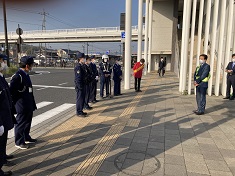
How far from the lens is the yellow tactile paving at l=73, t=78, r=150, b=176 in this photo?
9.96 feet

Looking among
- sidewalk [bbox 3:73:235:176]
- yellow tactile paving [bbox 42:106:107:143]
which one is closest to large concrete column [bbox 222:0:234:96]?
sidewalk [bbox 3:73:235:176]

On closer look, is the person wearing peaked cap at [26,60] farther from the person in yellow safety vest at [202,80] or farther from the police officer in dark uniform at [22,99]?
the person in yellow safety vest at [202,80]

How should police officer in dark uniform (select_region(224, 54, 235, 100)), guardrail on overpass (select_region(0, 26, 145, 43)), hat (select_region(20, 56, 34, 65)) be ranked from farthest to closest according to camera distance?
guardrail on overpass (select_region(0, 26, 145, 43))
police officer in dark uniform (select_region(224, 54, 235, 100))
hat (select_region(20, 56, 34, 65))

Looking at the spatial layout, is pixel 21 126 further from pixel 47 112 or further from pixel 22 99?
pixel 47 112

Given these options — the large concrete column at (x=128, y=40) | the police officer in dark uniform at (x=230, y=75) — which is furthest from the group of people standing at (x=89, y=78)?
the police officer in dark uniform at (x=230, y=75)

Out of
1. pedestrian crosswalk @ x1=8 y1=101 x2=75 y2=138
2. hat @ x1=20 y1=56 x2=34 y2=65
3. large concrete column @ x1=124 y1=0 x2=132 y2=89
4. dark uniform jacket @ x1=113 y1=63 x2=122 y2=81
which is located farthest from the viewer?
large concrete column @ x1=124 y1=0 x2=132 y2=89

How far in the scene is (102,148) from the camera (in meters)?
3.76

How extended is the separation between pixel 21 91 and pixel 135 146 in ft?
7.65

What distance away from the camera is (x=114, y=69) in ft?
29.2

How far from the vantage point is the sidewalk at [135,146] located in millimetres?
3082

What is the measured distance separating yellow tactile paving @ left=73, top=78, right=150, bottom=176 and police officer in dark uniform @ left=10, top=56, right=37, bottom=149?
1.29 metres

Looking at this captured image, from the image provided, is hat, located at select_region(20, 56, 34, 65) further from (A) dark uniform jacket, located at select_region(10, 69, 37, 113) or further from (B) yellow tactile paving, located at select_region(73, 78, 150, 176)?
(B) yellow tactile paving, located at select_region(73, 78, 150, 176)

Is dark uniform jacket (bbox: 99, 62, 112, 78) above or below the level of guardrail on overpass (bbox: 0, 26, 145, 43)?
below

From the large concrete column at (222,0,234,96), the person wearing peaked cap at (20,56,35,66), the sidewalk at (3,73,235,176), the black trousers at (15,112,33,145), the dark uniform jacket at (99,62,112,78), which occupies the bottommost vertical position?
the sidewalk at (3,73,235,176)
